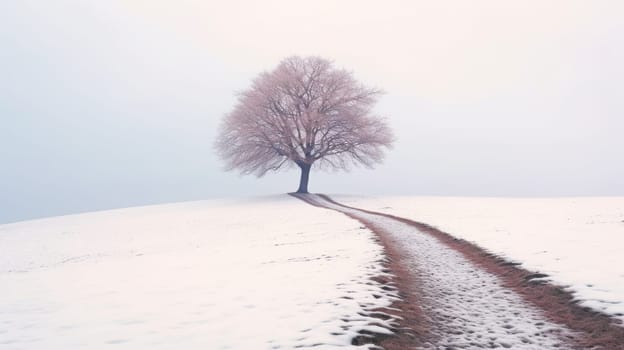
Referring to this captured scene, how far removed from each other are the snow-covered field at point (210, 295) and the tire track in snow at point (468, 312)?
0.76 metres

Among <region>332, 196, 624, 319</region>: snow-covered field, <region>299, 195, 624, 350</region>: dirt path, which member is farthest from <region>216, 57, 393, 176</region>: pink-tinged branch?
<region>299, 195, 624, 350</region>: dirt path

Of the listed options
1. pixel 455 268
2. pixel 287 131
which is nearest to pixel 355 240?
pixel 455 268

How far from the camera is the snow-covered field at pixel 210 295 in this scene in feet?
18.2

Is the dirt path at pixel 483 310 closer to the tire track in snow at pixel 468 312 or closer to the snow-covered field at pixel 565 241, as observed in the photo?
the tire track in snow at pixel 468 312

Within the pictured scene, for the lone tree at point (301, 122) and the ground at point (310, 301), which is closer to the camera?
the ground at point (310, 301)

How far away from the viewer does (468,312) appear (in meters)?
6.45

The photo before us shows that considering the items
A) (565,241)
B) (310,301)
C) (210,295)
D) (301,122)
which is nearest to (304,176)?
(301,122)

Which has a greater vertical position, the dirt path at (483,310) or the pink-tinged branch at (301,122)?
the pink-tinged branch at (301,122)

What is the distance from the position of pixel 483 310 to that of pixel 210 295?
5039mm

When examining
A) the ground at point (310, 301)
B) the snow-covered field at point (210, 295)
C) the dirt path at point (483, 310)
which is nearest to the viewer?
the dirt path at point (483, 310)

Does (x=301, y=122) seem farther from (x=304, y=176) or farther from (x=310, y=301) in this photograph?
Answer: (x=310, y=301)

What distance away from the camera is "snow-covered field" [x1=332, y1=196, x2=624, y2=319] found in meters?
7.18

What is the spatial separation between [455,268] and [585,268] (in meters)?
2.64

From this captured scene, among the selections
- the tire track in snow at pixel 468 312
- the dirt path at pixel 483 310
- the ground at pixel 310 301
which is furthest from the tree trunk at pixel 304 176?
the tire track in snow at pixel 468 312
